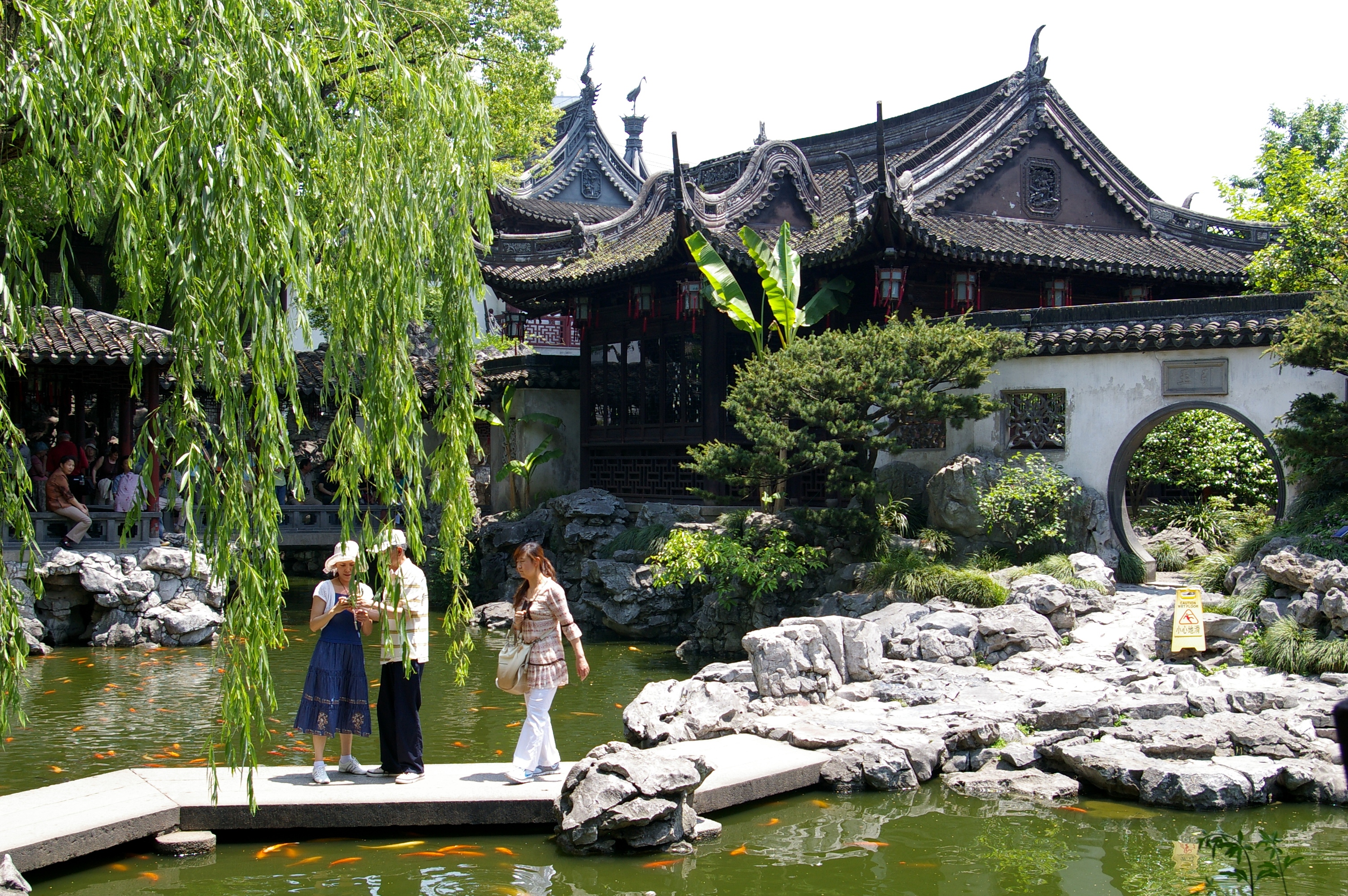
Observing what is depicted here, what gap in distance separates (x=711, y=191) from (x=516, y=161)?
135 inches

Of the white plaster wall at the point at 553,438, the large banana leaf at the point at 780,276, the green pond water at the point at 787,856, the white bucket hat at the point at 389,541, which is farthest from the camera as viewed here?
the white plaster wall at the point at 553,438

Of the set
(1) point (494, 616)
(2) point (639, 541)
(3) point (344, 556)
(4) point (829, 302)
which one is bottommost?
(1) point (494, 616)

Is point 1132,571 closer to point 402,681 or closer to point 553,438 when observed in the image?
point 402,681

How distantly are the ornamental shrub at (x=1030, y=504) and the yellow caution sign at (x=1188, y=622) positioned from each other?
2731 mm

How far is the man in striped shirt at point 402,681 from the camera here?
5520mm

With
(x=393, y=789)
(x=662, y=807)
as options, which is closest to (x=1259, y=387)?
(x=662, y=807)

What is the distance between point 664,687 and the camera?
8.50m

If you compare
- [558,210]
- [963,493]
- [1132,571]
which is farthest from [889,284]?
[558,210]

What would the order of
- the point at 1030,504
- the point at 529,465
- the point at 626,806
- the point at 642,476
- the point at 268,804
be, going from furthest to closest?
1. the point at 529,465
2. the point at 642,476
3. the point at 1030,504
4. the point at 268,804
5. the point at 626,806

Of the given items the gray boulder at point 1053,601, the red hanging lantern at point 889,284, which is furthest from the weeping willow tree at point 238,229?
the red hanging lantern at point 889,284

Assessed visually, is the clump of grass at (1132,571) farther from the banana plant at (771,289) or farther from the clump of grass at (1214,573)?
the banana plant at (771,289)

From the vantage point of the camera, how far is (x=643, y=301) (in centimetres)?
1548

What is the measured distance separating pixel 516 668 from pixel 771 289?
8.03 m

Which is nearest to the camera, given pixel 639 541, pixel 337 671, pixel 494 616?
pixel 337 671
